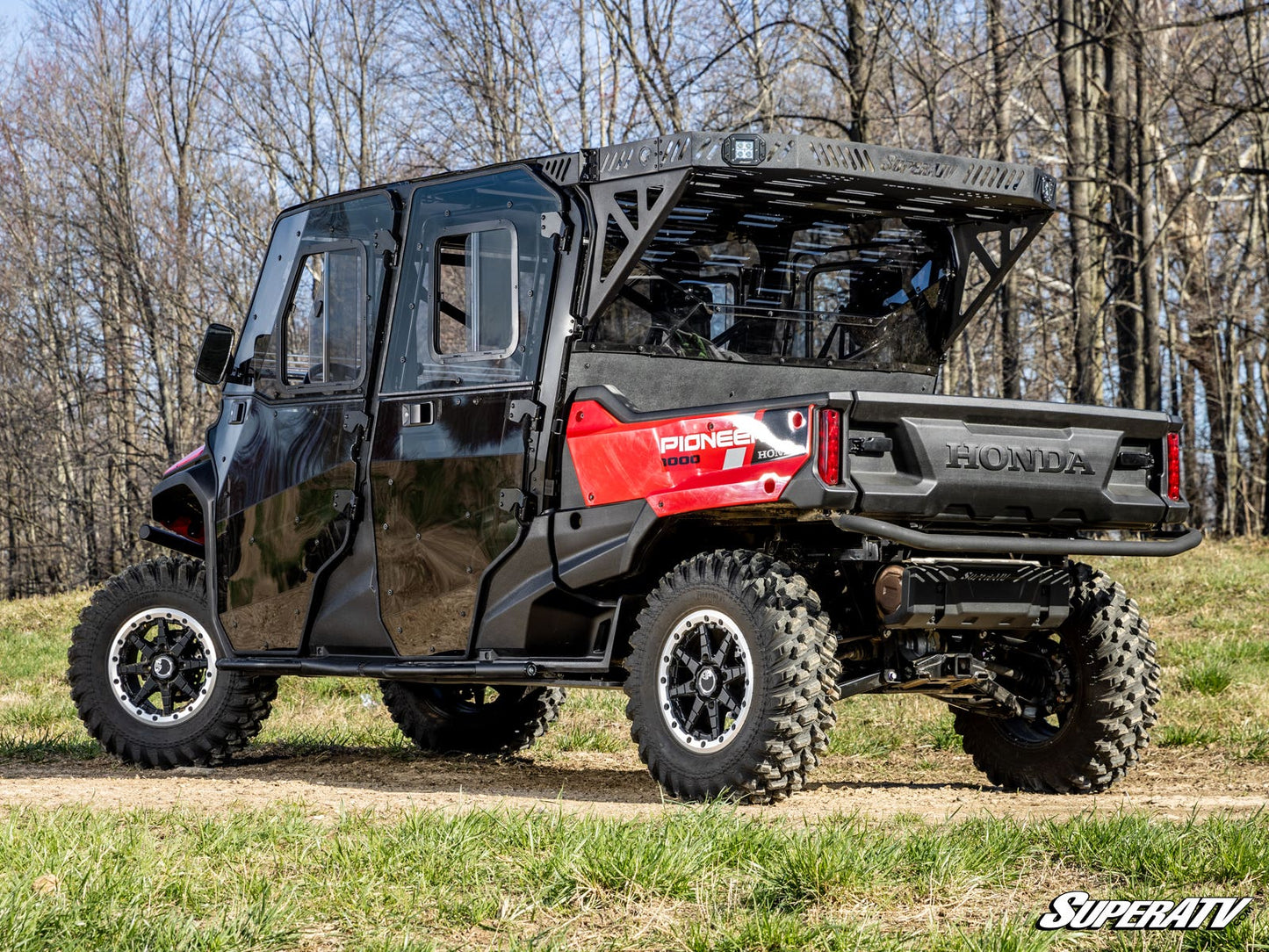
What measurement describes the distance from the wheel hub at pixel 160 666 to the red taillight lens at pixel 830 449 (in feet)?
13.3

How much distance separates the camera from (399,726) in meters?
9.46

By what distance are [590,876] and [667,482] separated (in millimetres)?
2360

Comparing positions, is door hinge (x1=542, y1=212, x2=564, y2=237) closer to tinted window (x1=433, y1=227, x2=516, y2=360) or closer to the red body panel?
tinted window (x1=433, y1=227, x2=516, y2=360)

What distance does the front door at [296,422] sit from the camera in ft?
26.3

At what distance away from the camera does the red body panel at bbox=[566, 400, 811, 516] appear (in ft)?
19.9

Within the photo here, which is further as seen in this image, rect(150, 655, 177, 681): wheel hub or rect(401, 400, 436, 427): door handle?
rect(150, 655, 177, 681): wheel hub

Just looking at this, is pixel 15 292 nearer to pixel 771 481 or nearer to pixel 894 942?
pixel 771 481

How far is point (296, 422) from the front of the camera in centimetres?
823

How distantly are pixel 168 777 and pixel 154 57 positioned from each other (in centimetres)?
2497

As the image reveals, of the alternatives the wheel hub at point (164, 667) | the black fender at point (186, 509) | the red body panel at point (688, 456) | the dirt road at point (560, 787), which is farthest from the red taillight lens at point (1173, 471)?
the wheel hub at point (164, 667)

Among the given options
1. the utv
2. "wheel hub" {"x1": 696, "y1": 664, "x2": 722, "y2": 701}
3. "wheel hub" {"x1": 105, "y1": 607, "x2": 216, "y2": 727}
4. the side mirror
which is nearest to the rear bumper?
the utv

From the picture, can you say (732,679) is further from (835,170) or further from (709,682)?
(835,170)

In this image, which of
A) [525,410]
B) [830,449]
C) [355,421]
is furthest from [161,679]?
[830,449]

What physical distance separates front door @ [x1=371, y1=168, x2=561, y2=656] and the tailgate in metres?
1.82
